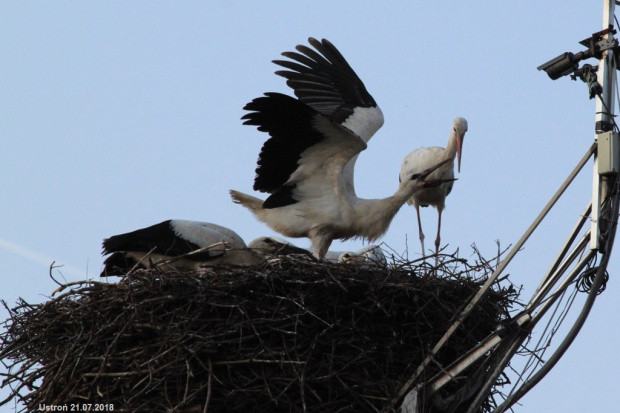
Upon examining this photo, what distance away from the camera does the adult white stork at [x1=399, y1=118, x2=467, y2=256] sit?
11.1 metres

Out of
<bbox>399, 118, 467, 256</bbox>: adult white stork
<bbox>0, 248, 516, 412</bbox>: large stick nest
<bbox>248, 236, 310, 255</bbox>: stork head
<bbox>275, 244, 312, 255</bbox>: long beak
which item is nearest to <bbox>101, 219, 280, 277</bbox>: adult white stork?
<bbox>248, 236, 310, 255</bbox>: stork head

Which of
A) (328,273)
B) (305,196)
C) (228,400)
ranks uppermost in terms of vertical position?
(305,196)

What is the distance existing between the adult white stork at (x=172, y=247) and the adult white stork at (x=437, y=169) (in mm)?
2409

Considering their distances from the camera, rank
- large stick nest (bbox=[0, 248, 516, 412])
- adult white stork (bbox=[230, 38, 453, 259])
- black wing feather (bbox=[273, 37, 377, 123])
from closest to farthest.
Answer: large stick nest (bbox=[0, 248, 516, 412]) → adult white stork (bbox=[230, 38, 453, 259]) → black wing feather (bbox=[273, 37, 377, 123])

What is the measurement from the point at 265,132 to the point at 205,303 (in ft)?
6.71

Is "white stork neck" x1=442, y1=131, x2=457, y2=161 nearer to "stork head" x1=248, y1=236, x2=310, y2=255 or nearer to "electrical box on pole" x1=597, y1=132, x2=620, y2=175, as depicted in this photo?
"stork head" x1=248, y1=236, x2=310, y2=255

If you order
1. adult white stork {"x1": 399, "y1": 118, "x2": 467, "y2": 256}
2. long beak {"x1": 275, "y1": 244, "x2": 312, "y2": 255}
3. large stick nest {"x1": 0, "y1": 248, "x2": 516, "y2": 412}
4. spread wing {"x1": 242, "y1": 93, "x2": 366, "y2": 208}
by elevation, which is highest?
adult white stork {"x1": 399, "y1": 118, "x2": 467, "y2": 256}

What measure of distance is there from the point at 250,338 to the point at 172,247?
6.84 feet

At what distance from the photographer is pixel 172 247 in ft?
30.1

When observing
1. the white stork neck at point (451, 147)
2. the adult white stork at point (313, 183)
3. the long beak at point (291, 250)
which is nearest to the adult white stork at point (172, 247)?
the long beak at point (291, 250)

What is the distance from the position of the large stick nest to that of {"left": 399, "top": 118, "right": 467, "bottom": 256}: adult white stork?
11.0 ft

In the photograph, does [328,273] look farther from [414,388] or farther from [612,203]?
[612,203]

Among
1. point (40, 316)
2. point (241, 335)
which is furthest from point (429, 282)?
point (40, 316)

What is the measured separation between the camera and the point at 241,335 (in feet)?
23.9
